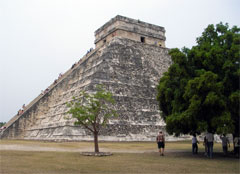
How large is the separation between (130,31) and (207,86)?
17.6m

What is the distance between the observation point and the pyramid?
18281mm

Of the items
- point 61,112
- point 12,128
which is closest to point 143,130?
point 61,112

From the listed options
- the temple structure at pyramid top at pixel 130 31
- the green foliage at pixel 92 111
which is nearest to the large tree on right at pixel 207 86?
the green foliage at pixel 92 111

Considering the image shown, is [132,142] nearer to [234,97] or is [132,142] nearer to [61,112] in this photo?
[61,112]

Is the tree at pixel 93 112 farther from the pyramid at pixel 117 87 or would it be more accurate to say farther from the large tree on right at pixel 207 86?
the pyramid at pixel 117 87

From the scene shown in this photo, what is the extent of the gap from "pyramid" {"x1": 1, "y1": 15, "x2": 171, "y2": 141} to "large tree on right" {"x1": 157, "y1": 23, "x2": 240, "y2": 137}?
7185 millimetres

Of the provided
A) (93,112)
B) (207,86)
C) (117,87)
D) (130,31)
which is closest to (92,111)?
(93,112)

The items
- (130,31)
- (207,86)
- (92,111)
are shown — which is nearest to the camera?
(207,86)

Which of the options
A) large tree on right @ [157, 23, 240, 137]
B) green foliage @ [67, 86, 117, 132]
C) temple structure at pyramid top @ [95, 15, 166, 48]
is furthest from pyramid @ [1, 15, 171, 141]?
large tree on right @ [157, 23, 240, 137]

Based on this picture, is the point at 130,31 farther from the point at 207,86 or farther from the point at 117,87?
the point at 207,86

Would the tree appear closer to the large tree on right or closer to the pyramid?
the large tree on right

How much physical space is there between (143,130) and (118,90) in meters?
3.75

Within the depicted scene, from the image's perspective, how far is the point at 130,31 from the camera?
85.9 feet

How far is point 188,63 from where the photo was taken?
1155 centimetres
